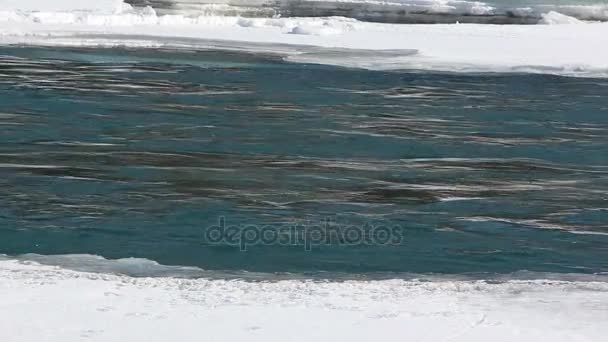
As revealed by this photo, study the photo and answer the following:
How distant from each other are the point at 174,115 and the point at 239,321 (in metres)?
7.93

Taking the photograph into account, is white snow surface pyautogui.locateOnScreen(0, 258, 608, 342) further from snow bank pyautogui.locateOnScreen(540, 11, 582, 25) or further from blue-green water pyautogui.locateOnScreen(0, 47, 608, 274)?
snow bank pyautogui.locateOnScreen(540, 11, 582, 25)

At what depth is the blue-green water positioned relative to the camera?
840 centimetres

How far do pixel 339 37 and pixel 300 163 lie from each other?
951 cm

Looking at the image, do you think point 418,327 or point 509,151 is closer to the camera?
point 418,327

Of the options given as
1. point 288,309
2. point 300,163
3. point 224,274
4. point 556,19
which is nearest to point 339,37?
point 556,19

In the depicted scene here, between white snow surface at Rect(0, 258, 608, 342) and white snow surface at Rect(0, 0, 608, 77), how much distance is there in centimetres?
1090

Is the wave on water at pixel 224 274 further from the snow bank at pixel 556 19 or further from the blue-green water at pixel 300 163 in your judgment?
the snow bank at pixel 556 19

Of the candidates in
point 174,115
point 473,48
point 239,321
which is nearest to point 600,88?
point 473,48

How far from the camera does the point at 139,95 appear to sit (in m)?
15.1

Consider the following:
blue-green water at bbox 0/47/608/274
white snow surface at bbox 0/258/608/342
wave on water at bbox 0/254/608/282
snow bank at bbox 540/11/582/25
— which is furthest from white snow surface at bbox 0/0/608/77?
white snow surface at bbox 0/258/608/342

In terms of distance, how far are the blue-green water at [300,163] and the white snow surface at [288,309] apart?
0.84 m

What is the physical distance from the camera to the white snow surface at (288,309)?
5.98m

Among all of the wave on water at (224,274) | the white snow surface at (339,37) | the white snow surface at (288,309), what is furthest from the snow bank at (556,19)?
the white snow surface at (288,309)

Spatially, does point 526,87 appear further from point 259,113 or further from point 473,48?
point 259,113
